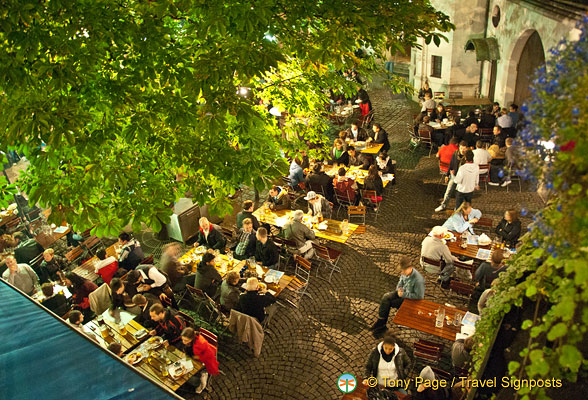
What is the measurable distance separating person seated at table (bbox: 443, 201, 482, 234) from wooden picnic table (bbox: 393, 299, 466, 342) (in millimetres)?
2755

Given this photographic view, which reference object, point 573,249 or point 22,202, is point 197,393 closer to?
point 573,249

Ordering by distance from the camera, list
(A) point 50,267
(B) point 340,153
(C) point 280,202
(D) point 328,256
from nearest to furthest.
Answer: (D) point 328,256
(A) point 50,267
(C) point 280,202
(B) point 340,153

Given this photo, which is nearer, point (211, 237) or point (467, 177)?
point (211, 237)

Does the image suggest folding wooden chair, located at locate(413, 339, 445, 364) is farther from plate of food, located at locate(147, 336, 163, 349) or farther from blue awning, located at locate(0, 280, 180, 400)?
blue awning, located at locate(0, 280, 180, 400)

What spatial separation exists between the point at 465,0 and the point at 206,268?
1850cm

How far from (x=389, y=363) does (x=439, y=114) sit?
13.2 meters

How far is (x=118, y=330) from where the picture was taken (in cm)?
918

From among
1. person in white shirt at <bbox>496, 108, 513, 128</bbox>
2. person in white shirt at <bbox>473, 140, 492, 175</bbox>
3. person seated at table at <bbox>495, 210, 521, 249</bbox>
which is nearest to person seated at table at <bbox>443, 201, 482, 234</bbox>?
person seated at table at <bbox>495, 210, 521, 249</bbox>

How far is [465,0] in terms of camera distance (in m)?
21.2

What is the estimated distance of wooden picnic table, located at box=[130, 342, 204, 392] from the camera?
26.0ft

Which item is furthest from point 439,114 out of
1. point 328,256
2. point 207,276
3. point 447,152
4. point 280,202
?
point 207,276

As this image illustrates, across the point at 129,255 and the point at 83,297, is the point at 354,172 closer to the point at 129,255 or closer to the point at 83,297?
the point at 129,255

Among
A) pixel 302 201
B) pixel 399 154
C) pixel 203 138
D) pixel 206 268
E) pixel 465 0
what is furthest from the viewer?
pixel 465 0

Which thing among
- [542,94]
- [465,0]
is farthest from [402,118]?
[542,94]
